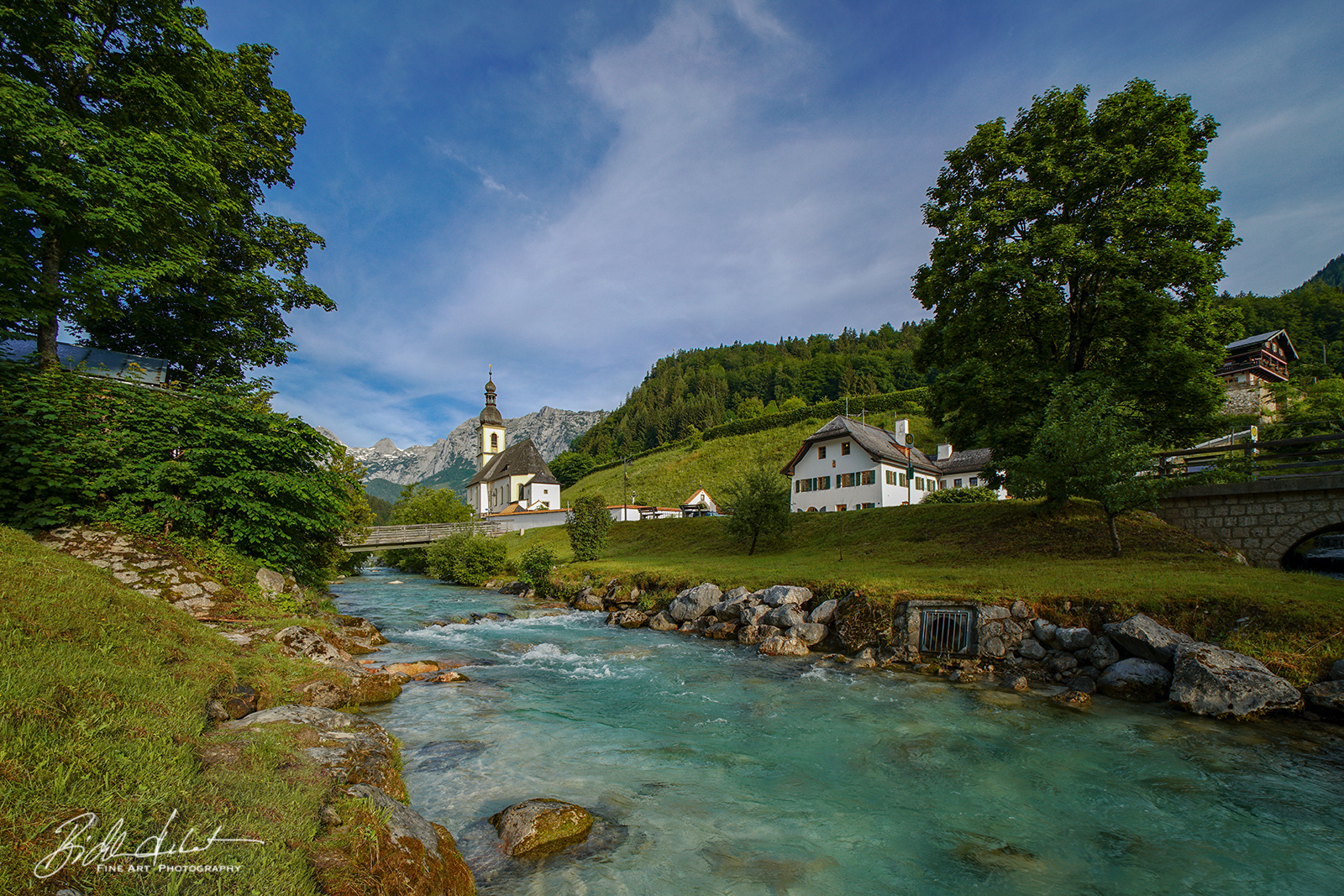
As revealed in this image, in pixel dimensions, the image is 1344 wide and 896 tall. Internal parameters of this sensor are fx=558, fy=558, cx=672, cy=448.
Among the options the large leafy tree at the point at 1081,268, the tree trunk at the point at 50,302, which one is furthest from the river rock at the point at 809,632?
the tree trunk at the point at 50,302

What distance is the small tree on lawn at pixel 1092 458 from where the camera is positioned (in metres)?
16.3

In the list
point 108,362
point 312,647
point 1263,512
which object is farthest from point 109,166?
point 1263,512

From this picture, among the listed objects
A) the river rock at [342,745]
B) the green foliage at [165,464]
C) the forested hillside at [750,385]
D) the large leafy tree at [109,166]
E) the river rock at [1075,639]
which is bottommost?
the river rock at [1075,639]

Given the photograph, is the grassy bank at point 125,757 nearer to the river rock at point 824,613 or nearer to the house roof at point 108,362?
the house roof at point 108,362

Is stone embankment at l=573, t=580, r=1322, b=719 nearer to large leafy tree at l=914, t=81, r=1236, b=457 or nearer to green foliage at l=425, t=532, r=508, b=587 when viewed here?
large leafy tree at l=914, t=81, r=1236, b=457

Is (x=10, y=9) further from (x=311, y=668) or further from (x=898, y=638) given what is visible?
(x=898, y=638)

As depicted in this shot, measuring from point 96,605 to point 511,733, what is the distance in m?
5.85

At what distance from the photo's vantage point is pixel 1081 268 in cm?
1934

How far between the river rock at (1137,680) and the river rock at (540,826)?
11.2 meters

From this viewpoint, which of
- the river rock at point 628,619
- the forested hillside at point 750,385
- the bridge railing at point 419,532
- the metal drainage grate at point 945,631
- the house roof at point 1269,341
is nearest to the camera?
the metal drainage grate at point 945,631

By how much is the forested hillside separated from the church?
28.3 m

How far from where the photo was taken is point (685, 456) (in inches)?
3743

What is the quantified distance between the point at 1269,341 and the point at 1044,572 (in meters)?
73.1

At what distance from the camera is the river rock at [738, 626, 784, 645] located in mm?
17188
